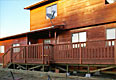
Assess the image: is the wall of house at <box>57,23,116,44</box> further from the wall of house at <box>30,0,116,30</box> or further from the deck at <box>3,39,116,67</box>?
the deck at <box>3,39,116,67</box>

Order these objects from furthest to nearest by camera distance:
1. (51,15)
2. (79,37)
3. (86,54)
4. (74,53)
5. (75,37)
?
1. (51,15)
2. (75,37)
3. (79,37)
4. (74,53)
5. (86,54)

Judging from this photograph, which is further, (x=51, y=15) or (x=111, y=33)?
(x=51, y=15)

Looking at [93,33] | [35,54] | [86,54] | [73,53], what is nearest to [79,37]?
[93,33]

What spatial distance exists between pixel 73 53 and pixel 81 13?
4.37m

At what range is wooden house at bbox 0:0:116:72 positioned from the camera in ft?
33.1

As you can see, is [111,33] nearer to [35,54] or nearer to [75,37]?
[75,37]

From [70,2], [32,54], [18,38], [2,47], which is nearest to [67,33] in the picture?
[70,2]

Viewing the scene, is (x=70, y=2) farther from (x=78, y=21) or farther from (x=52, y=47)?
(x=52, y=47)

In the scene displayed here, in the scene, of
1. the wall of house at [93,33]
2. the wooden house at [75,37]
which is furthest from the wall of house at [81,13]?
the wall of house at [93,33]

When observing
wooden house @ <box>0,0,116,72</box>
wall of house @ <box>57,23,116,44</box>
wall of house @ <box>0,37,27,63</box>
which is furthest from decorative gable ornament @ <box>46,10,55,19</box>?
wall of house @ <box>0,37,27,63</box>

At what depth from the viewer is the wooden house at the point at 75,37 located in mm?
10102

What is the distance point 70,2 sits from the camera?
1470cm

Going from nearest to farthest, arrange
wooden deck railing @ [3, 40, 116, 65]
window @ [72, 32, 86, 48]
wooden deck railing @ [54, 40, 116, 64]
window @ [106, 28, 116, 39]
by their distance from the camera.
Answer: wooden deck railing @ [54, 40, 116, 64]
wooden deck railing @ [3, 40, 116, 65]
window @ [106, 28, 116, 39]
window @ [72, 32, 86, 48]

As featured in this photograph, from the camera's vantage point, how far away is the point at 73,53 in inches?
429
